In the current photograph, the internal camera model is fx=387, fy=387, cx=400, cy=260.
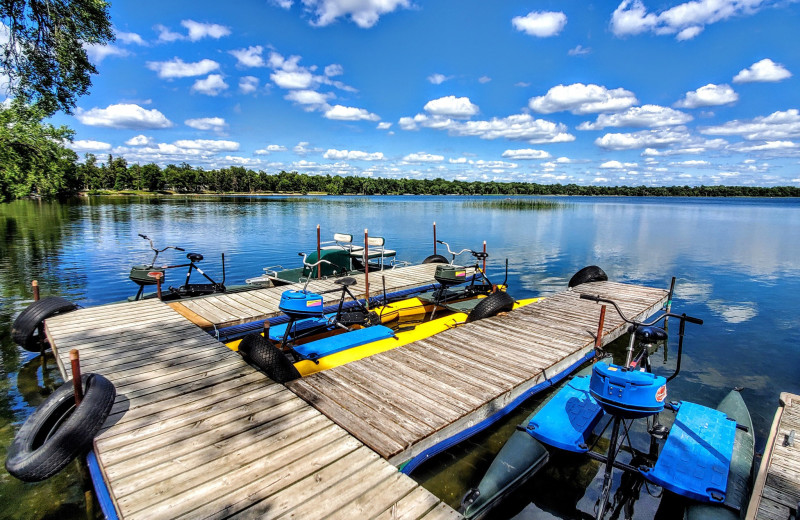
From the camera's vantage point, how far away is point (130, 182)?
117875 mm

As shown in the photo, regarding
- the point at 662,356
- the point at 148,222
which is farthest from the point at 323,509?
the point at 148,222

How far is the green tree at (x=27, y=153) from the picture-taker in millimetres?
17078

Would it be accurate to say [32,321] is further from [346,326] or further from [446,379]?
[446,379]

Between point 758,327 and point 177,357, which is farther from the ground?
point 177,357

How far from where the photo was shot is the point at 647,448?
20.3 ft

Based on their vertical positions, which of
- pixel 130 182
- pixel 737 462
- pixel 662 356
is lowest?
pixel 662 356

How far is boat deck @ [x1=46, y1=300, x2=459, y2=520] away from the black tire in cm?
20

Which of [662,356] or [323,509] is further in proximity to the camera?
[662,356]

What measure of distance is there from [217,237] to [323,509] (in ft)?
101

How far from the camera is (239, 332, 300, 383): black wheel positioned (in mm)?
5340

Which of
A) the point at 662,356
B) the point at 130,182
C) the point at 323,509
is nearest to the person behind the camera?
the point at 323,509

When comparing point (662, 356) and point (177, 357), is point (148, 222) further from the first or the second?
point (662, 356)

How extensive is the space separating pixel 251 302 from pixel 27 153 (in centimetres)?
1700

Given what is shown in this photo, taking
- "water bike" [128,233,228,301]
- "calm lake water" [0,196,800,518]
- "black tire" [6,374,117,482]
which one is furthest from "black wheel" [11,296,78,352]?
"black tire" [6,374,117,482]
